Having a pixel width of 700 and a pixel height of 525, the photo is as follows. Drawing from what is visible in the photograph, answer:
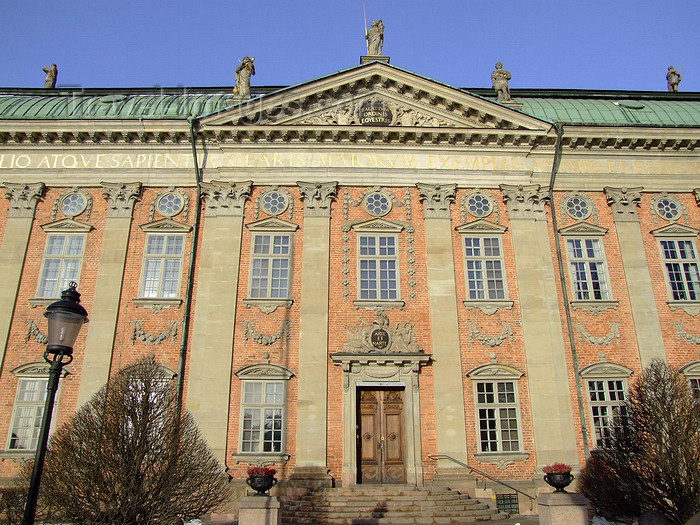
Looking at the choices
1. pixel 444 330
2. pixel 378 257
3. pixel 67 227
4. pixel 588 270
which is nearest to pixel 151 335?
pixel 67 227

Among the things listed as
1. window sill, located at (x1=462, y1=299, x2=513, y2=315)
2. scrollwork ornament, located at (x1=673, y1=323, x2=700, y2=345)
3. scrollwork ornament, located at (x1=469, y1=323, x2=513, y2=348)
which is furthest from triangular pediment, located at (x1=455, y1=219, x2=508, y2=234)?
scrollwork ornament, located at (x1=673, y1=323, x2=700, y2=345)

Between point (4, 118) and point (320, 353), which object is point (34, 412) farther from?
point (4, 118)

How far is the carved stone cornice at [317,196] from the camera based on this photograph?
66.1 ft

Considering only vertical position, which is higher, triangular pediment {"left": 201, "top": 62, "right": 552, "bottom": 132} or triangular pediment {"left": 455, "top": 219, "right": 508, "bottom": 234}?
triangular pediment {"left": 201, "top": 62, "right": 552, "bottom": 132}

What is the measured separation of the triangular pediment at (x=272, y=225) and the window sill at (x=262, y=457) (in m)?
7.45

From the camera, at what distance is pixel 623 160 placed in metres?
21.4

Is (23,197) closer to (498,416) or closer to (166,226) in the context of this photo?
(166,226)

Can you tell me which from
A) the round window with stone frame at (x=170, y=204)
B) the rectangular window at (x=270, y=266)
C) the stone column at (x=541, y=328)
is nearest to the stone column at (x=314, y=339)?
the rectangular window at (x=270, y=266)

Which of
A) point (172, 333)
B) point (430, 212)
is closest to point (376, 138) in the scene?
point (430, 212)

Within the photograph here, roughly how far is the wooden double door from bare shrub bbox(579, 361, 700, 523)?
5.69 meters

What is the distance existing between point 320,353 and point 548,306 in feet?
25.8

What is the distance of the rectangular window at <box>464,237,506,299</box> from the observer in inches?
772

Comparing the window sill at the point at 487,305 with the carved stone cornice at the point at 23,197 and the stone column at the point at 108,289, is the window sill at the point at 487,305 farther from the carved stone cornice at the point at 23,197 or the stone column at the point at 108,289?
the carved stone cornice at the point at 23,197

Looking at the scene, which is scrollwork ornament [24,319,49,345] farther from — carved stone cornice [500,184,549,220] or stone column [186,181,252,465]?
carved stone cornice [500,184,549,220]
